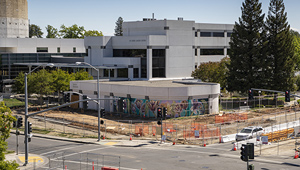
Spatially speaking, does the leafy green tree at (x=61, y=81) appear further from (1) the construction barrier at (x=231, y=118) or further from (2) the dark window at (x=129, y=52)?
(1) the construction barrier at (x=231, y=118)

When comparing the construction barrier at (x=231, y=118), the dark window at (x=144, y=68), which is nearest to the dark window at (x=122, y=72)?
the dark window at (x=144, y=68)

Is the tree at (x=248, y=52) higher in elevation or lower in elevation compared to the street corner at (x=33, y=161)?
higher

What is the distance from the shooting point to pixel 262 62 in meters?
77.9

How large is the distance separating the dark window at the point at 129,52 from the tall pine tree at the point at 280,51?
2415 centimetres

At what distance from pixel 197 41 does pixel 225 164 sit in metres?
65.2

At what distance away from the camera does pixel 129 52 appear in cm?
8606

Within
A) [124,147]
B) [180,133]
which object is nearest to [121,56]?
[180,133]

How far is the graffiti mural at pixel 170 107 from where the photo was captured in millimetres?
61188

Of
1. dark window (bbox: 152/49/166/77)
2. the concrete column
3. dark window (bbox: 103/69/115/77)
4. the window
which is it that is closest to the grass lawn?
dark window (bbox: 103/69/115/77)

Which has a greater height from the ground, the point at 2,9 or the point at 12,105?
the point at 2,9

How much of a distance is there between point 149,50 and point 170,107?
22608 millimetres

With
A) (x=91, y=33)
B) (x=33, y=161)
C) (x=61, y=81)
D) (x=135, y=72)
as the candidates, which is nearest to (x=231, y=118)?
(x=135, y=72)

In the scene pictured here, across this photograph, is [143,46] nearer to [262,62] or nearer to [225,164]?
[262,62]

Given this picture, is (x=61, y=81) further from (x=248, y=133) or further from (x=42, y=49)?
(x=248, y=133)
